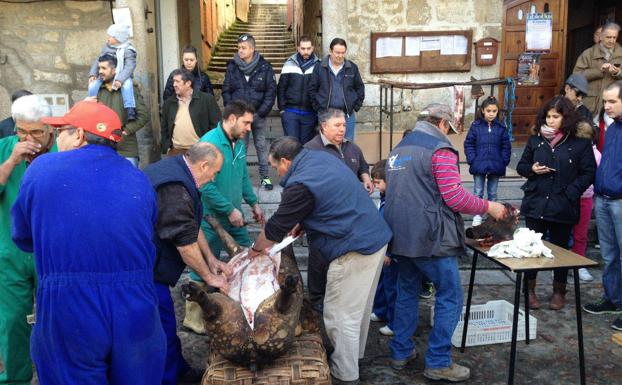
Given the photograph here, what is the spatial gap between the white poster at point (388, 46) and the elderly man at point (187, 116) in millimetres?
2995

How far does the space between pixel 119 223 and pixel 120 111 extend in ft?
13.9

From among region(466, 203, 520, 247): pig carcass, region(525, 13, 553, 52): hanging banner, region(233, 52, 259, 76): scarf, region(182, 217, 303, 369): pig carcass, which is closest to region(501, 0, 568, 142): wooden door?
region(525, 13, 553, 52): hanging banner

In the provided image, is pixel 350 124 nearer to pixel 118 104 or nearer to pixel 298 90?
pixel 298 90

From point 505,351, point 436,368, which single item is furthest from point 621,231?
point 436,368

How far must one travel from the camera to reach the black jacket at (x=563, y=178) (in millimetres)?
5168

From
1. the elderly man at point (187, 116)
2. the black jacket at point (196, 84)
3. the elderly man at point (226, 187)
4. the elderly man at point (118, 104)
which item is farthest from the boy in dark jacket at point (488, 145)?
the elderly man at point (118, 104)

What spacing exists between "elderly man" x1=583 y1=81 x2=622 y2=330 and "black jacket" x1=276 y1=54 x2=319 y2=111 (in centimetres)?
342

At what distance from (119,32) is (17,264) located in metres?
4.14

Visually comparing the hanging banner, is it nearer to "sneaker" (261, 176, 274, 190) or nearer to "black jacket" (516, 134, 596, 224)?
"black jacket" (516, 134, 596, 224)

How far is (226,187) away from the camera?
503cm

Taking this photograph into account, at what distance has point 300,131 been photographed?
746cm

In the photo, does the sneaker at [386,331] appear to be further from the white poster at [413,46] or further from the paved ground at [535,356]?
the white poster at [413,46]

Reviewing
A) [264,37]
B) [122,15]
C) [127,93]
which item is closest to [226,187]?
[127,93]

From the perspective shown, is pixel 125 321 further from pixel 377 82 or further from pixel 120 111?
pixel 377 82
